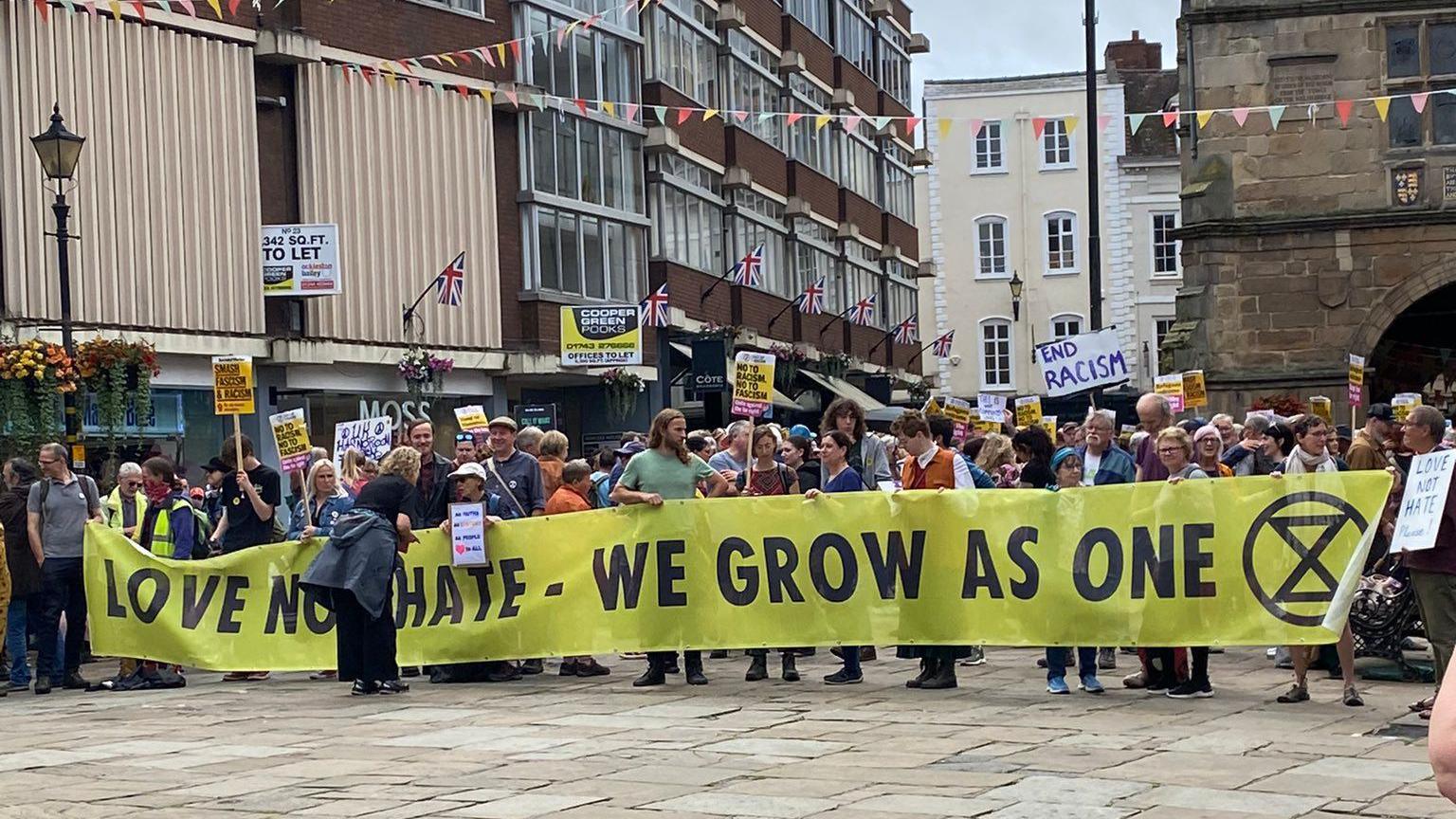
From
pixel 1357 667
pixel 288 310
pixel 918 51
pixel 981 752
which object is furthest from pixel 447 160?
pixel 918 51

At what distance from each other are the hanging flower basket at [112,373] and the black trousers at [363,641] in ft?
26.9

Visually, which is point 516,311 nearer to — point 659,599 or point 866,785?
point 659,599

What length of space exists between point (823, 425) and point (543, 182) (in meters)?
23.3

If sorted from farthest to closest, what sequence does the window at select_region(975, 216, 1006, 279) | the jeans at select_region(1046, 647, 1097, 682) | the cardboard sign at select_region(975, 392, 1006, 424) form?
the window at select_region(975, 216, 1006, 279) → the cardboard sign at select_region(975, 392, 1006, 424) → the jeans at select_region(1046, 647, 1097, 682)

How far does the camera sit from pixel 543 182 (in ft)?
125

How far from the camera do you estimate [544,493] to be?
16.6m

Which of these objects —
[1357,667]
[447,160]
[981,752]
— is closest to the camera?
[981,752]

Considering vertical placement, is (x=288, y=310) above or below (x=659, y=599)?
above

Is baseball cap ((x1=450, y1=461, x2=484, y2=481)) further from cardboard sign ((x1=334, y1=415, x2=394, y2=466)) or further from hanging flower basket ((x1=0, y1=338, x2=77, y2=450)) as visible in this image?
hanging flower basket ((x1=0, y1=338, x2=77, y2=450))

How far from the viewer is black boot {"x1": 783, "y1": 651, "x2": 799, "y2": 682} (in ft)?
48.8

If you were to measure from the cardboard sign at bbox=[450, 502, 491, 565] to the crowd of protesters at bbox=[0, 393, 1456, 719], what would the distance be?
0.50 feet

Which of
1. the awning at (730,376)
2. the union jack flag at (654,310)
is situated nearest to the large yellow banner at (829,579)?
the union jack flag at (654,310)

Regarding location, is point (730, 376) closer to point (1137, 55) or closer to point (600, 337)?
point (600, 337)

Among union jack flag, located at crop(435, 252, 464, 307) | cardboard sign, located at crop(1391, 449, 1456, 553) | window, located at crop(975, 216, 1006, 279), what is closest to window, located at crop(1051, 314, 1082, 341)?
window, located at crop(975, 216, 1006, 279)
